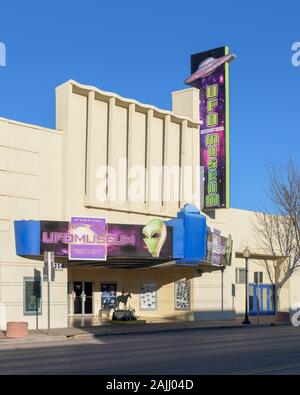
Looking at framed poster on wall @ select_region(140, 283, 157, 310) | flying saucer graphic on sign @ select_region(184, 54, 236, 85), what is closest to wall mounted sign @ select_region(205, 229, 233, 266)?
framed poster on wall @ select_region(140, 283, 157, 310)

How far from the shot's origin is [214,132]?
38469mm

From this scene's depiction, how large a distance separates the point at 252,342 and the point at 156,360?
22.9ft

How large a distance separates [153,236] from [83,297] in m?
9.26

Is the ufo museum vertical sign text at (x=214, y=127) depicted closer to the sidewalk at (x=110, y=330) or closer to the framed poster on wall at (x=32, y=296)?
the sidewalk at (x=110, y=330)

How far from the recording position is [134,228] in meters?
32.4

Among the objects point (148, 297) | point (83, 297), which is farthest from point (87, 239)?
point (148, 297)

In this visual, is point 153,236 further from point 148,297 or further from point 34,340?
point 34,340

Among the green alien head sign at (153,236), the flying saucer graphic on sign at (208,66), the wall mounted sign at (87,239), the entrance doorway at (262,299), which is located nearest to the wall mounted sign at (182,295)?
the green alien head sign at (153,236)

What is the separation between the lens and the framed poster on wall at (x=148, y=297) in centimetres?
4088

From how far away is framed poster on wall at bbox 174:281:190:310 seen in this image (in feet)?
126

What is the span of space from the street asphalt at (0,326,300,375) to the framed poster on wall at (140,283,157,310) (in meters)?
17.2

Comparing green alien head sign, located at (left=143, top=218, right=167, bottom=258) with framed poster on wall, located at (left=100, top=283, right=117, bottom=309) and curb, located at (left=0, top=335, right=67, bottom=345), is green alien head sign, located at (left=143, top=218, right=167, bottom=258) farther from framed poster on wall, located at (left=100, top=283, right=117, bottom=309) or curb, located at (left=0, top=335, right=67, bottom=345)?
framed poster on wall, located at (left=100, top=283, right=117, bottom=309)
